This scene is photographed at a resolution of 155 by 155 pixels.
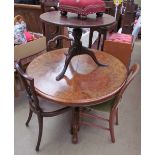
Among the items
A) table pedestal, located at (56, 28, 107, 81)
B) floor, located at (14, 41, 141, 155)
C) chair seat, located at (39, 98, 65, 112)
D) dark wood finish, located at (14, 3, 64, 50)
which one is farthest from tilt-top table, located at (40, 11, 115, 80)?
dark wood finish, located at (14, 3, 64, 50)

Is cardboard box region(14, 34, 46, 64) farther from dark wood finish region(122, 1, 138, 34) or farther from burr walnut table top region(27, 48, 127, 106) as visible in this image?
dark wood finish region(122, 1, 138, 34)

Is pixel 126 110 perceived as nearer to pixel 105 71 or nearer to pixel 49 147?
pixel 105 71

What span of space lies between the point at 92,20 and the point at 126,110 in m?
1.37

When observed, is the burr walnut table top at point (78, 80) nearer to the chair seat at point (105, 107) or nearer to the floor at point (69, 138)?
the chair seat at point (105, 107)

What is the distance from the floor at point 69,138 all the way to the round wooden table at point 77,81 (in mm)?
130

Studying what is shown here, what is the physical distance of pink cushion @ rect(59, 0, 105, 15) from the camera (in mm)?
1423

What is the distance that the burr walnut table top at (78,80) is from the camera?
4.79 ft

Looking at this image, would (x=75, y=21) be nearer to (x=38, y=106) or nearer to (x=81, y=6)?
(x=81, y=6)

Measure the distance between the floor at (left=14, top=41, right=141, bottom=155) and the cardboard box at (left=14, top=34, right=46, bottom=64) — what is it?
2.21ft

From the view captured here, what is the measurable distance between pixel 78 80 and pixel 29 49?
1167 mm

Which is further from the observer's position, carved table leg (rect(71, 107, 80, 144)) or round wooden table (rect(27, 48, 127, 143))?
carved table leg (rect(71, 107, 80, 144))
